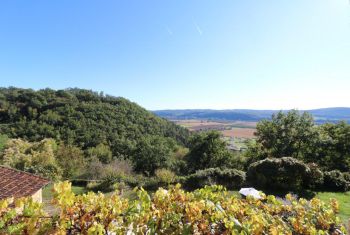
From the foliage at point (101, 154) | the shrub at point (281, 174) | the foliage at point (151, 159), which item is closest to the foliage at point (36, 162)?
the foliage at point (101, 154)

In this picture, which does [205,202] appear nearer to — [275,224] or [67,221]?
[275,224]

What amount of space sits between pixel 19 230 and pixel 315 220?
298 cm

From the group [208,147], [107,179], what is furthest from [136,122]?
[107,179]

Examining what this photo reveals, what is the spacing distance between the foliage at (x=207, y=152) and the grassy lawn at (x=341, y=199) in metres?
12.9

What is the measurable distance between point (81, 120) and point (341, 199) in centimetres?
4305

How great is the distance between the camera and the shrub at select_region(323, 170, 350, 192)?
16.6 metres

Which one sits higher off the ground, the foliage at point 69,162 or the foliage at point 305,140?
the foliage at point 305,140

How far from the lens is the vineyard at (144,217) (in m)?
2.28

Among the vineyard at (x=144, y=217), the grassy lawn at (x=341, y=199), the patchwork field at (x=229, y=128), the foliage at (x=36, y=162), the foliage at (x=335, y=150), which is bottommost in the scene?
the patchwork field at (x=229, y=128)

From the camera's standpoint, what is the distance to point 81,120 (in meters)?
50.1

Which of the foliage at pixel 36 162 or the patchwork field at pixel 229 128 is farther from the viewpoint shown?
the patchwork field at pixel 229 128

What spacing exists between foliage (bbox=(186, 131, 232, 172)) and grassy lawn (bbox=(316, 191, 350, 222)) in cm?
1294

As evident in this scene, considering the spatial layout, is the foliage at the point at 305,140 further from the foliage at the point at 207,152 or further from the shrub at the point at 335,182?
the shrub at the point at 335,182

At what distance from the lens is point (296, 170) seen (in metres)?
15.9
